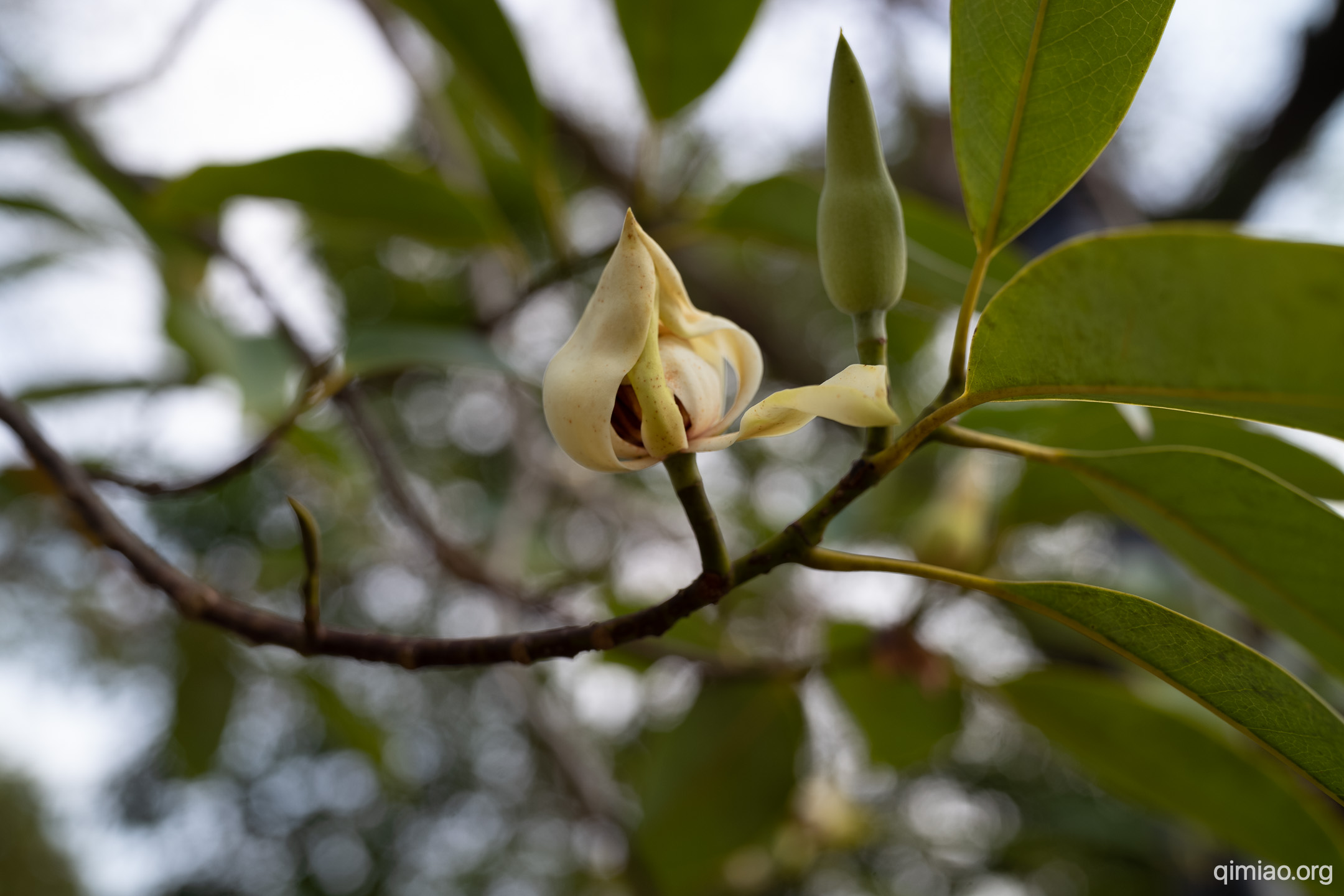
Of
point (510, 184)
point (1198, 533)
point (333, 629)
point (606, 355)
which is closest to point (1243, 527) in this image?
point (1198, 533)

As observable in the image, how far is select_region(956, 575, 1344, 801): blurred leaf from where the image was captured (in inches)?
12.4

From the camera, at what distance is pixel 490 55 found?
771mm

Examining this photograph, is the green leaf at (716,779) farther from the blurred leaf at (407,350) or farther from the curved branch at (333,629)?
the curved branch at (333,629)

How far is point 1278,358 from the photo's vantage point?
289mm

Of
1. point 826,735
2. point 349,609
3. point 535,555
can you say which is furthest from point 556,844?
point 535,555

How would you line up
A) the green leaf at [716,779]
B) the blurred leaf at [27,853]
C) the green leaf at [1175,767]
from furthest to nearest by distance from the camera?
the blurred leaf at [27,853] < the green leaf at [716,779] < the green leaf at [1175,767]

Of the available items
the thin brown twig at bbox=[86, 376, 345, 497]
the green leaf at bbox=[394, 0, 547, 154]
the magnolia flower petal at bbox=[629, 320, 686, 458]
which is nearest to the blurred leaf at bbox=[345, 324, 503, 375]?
the thin brown twig at bbox=[86, 376, 345, 497]

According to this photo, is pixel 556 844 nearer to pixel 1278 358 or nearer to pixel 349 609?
pixel 349 609

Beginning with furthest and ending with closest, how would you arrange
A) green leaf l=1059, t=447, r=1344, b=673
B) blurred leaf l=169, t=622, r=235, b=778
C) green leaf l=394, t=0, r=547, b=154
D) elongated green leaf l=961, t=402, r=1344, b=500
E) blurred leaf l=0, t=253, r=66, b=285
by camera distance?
1. blurred leaf l=169, t=622, r=235, b=778
2. blurred leaf l=0, t=253, r=66, b=285
3. green leaf l=394, t=0, r=547, b=154
4. elongated green leaf l=961, t=402, r=1344, b=500
5. green leaf l=1059, t=447, r=1344, b=673

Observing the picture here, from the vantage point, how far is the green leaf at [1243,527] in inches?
15.1

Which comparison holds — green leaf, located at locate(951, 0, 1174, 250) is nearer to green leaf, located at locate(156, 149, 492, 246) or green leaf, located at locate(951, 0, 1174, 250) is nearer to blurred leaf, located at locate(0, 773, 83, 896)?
green leaf, located at locate(156, 149, 492, 246)

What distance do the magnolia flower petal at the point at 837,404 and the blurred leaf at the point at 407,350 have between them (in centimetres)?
38

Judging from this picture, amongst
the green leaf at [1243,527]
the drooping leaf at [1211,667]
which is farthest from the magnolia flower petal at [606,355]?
the green leaf at [1243,527]

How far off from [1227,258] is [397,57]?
1.27 meters
